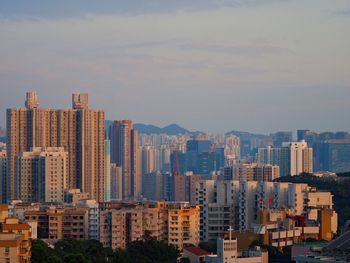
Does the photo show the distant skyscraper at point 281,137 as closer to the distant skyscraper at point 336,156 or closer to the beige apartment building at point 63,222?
the distant skyscraper at point 336,156

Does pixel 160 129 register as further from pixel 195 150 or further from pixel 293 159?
pixel 293 159

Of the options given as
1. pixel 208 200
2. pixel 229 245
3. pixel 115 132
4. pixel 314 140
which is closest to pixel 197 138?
pixel 314 140

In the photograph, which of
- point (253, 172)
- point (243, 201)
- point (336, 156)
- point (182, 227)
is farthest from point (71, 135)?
point (336, 156)

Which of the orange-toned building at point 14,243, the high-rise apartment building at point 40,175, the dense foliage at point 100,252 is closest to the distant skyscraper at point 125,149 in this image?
the high-rise apartment building at point 40,175

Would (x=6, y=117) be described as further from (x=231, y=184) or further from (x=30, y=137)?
(x=231, y=184)

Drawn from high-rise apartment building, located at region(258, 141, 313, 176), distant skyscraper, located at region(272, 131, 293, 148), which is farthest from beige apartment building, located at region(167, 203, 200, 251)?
distant skyscraper, located at region(272, 131, 293, 148)
